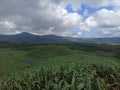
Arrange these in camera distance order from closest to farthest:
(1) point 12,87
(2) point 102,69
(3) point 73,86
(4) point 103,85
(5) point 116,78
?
(3) point 73,86 → (4) point 103,85 → (1) point 12,87 → (5) point 116,78 → (2) point 102,69

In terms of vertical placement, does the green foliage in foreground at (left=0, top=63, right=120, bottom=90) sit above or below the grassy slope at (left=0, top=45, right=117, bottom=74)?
above

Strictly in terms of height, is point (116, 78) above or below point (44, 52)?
above

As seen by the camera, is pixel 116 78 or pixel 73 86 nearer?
pixel 73 86

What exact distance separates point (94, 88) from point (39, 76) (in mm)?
2412

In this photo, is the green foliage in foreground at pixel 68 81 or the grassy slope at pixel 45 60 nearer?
the green foliage in foreground at pixel 68 81

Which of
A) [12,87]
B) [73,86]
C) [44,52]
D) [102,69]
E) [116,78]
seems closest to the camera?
[73,86]

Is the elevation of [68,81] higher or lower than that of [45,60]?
higher

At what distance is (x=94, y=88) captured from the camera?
5004 mm

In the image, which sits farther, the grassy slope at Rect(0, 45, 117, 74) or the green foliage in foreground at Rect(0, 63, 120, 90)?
the grassy slope at Rect(0, 45, 117, 74)

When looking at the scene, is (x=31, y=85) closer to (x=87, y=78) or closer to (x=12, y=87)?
(x=12, y=87)

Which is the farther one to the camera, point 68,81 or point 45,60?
point 45,60

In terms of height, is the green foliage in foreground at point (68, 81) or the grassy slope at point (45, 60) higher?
the green foliage in foreground at point (68, 81)


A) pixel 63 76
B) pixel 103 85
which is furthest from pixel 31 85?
pixel 103 85

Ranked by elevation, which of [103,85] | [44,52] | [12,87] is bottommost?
[44,52]
